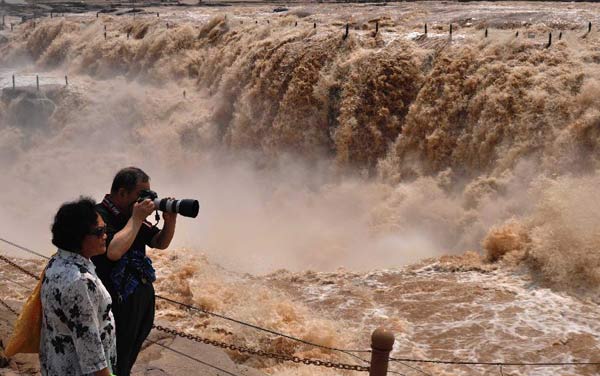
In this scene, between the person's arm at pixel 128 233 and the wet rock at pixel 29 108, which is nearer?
the person's arm at pixel 128 233

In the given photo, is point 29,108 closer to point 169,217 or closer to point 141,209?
point 169,217

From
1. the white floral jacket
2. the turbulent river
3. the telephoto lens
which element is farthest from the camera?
the turbulent river

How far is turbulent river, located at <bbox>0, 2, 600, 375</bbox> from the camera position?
7.02 m

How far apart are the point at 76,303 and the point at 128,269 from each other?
2.09 feet

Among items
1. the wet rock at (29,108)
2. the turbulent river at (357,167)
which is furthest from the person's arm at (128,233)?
the wet rock at (29,108)

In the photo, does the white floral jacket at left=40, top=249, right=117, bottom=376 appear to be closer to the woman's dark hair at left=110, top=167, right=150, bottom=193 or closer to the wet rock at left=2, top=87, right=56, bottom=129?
the woman's dark hair at left=110, top=167, right=150, bottom=193

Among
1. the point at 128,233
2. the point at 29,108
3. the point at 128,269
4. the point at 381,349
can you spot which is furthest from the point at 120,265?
the point at 29,108

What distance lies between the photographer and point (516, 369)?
5.84 metres

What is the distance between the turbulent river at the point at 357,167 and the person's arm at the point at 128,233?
10.0ft

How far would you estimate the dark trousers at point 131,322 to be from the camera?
2.91 m

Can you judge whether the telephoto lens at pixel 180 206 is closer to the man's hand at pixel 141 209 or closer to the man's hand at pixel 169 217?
the man's hand at pixel 169 217

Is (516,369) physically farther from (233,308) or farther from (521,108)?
(521,108)

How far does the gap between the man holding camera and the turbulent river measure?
2726 millimetres

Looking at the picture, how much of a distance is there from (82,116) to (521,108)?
11141 millimetres
